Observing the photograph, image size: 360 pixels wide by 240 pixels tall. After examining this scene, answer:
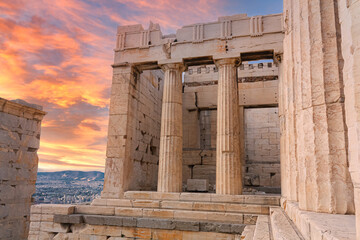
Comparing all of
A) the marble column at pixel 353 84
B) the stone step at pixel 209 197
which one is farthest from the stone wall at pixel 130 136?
the marble column at pixel 353 84

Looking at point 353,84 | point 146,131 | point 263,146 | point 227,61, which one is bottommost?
point 353,84

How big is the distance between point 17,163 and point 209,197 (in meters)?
9.31

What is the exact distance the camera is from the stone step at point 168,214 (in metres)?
9.20

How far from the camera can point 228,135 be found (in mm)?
11234

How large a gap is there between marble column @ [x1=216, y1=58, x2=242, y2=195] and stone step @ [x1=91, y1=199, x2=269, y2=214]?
96cm

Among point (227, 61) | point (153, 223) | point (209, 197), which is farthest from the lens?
point (227, 61)

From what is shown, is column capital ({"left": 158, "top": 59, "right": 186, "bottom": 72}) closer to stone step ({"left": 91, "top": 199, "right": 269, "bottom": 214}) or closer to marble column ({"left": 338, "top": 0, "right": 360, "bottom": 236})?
stone step ({"left": 91, "top": 199, "right": 269, "bottom": 214})

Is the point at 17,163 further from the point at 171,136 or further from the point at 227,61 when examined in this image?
the point at 227,61

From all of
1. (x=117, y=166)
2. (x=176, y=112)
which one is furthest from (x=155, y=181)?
(x=176, y=112)

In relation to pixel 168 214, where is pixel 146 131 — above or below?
above

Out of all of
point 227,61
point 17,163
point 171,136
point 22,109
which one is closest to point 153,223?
point 171,136

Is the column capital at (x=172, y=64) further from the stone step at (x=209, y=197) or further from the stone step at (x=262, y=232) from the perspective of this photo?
the stone step at (x=262, y=232)

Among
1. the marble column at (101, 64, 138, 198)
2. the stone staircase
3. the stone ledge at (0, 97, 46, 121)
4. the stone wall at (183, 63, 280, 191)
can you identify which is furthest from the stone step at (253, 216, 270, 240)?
the stone ledge at (0, 97, 46, 121)

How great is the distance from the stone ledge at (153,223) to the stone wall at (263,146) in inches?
300
